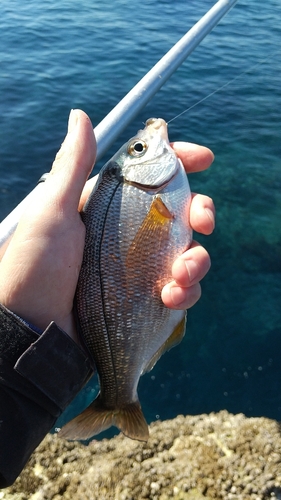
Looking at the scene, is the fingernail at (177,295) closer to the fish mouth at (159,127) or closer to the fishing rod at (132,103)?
the fishing rod at (132,103)

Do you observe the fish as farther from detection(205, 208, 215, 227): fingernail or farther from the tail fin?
detection(205, 208, 215, 227): fingernail

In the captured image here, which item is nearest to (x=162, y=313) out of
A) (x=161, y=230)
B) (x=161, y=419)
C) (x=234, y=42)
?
(x=161, y=230)

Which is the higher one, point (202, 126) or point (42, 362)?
point (42, 362)

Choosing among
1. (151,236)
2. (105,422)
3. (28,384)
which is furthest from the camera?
(151,236)

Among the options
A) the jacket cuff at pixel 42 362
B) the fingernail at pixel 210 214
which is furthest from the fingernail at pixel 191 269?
the jacket cuff at pixel 42 362

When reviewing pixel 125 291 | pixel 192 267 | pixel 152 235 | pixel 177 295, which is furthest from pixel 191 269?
pixel 125 291

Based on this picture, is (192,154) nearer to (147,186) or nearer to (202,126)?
(147,186)
